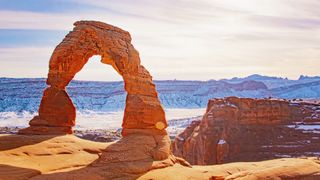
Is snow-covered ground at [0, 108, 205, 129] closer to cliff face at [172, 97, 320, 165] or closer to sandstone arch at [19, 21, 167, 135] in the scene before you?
cliff face at [172, 97, 320, 165]

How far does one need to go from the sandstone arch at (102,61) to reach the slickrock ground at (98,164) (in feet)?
4.52

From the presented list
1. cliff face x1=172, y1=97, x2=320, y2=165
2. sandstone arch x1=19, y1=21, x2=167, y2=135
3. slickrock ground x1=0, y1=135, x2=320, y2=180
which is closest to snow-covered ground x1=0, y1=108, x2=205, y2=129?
cliff face x1=172, y1=97, x2=320, y2=165

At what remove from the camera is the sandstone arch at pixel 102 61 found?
25.3 m

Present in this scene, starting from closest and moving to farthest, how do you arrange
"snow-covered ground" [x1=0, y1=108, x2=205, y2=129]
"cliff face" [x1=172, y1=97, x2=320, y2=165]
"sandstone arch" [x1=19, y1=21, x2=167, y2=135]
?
"sandstone arch" [x1=19, y1=21, x2=167, y2=135] → "cliff face" [x1=172, y1=97, x2=320, y2=165] → "snow-covered ground" [x1=0, y1=108, x2=205, y2=129]

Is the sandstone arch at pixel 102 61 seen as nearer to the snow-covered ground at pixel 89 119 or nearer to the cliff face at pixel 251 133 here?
the cliff face at pixel 251 133

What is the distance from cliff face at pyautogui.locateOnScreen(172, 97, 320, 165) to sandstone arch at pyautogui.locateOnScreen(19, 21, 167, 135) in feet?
124

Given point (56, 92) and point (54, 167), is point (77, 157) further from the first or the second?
point (56, 92)

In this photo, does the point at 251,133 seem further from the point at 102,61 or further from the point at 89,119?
the point at 89,119

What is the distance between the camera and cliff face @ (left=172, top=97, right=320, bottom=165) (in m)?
63.5

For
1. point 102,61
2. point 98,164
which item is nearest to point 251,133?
point 102,61

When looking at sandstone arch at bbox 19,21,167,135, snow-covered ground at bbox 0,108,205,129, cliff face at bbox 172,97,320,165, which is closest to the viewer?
Answer: sandstone arch at bbox 19,21,167,135

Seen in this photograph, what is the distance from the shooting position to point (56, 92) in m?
26.3

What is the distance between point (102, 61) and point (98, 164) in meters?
6.35

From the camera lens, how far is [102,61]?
2595 centimetres
